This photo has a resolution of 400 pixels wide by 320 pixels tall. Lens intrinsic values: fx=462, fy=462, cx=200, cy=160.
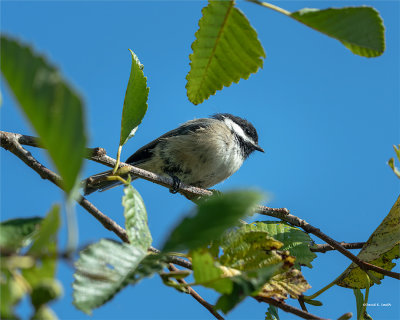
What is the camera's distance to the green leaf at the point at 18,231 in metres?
1.06

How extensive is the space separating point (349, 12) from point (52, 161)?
94cm

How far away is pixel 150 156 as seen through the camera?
516cm

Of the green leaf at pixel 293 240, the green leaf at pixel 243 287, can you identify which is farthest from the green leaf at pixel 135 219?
the green leaf at pixel 293 240

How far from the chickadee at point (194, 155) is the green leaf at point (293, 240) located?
2.47 m

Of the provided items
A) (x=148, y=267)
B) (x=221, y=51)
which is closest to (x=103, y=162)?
(x=221, y=51)

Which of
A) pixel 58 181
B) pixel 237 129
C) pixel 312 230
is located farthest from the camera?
pixel 237 129

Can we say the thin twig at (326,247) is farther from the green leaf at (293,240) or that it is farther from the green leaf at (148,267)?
the green leaf at (148,267)

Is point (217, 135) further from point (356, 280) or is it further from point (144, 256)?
point (144, 256)

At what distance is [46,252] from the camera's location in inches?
33.4

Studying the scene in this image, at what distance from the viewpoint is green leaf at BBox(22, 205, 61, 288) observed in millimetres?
838

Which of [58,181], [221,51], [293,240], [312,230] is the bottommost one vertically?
[58,181]

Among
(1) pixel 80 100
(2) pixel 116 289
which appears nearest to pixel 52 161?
(1) pixel 80 100

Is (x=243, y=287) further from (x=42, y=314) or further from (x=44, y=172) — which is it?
(x=44, y=172)

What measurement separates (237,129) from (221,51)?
429cm
